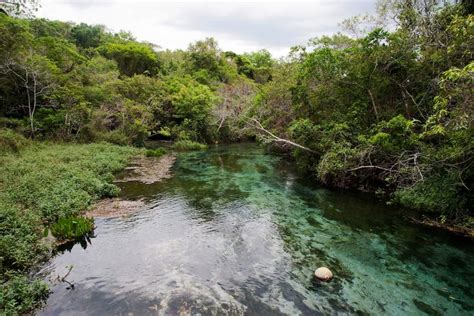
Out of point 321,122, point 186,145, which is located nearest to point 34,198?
point 321,122

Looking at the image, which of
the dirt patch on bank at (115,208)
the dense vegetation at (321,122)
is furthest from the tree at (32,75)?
the dirt patch on bank at (115,208)

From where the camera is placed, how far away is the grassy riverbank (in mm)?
7387

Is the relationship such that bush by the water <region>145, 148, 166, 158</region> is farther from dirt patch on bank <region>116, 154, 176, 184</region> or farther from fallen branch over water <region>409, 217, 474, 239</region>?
fallen branch over water <region>409, 217, 474, 239</region>

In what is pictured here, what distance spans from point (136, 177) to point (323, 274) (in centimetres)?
1512

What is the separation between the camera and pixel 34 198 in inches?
471

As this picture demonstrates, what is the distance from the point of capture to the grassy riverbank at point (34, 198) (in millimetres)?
7387

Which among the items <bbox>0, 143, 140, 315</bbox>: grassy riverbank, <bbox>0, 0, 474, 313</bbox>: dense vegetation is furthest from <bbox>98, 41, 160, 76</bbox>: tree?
<bbox>0, 143, 140, 315</bbox>: grassy riverbank

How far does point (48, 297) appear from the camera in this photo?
758cm

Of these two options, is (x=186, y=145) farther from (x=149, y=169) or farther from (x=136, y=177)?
(x=136, y=177)

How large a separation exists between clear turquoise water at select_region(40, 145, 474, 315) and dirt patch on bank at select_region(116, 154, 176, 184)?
14.6ft

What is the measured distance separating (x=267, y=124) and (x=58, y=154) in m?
16.8

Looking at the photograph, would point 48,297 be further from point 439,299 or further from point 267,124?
point 267,124

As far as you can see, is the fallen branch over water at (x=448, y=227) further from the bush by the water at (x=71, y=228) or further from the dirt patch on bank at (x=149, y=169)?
the dirt patch on bank at (x=149, y=169)

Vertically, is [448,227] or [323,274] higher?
[448,227]
